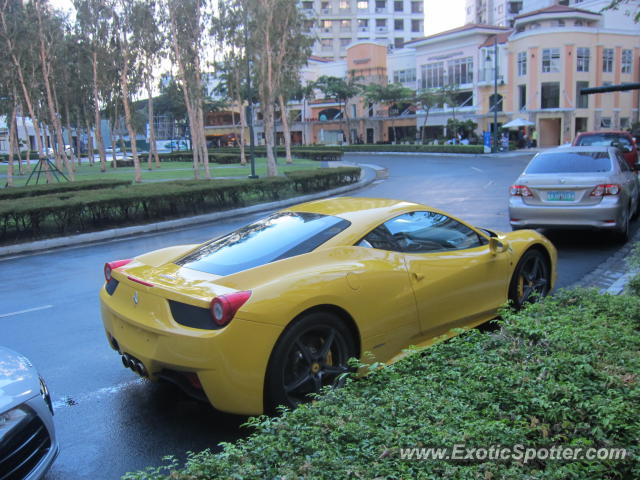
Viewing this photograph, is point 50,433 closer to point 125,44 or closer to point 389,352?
point 389,352

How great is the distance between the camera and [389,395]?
10.7ft

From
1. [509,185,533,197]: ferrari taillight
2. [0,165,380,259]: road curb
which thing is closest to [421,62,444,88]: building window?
[0,165,380,259]: road curb

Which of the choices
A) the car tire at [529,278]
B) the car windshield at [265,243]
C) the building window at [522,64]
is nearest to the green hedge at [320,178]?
the car tire at [529,278]

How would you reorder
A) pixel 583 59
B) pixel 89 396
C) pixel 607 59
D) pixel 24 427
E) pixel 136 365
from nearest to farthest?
pixel 24 427, pixel 136 365, pixel 89 396, pixel 583 59, pixel 607 59

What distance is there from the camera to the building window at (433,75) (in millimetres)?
69000

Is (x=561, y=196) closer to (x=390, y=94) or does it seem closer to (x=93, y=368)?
(x=93, y=368)

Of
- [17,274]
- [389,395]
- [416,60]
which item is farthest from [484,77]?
[389,395]

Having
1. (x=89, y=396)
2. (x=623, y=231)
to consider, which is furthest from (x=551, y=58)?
(x=89, y=396)

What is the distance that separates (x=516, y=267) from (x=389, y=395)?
A: 10.4 ft

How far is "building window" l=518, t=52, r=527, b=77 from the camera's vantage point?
188 feet

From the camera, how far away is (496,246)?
18.5 feet

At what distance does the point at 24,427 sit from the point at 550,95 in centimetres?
6028

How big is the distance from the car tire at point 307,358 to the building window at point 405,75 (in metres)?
75.2

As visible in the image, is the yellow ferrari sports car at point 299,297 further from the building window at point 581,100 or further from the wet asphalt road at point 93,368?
the building window at point 581,100
